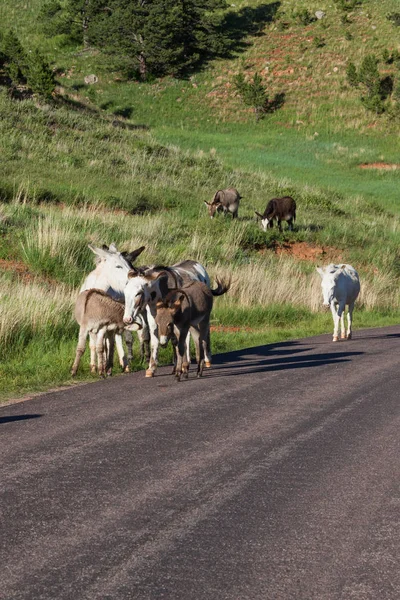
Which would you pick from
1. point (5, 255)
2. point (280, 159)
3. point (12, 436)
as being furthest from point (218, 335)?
point (280, 159)

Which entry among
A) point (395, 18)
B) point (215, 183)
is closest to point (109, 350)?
point (215, 183)

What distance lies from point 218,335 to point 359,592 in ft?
42.3

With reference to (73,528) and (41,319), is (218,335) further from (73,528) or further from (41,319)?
(73,528)

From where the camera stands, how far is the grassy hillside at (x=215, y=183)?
20.2 meters

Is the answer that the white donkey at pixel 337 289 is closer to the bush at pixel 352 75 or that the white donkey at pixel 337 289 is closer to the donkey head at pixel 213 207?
the donkey head at pixel 213 207

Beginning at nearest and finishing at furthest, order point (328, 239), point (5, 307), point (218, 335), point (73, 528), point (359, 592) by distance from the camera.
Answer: point (359, 592), point (73, 528), point (5, 307), point (218, 335), point (328, 239)

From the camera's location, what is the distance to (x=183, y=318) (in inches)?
460

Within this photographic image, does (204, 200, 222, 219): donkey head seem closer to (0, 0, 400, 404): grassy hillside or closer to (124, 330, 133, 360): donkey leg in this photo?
(0, 0, 400, 404): grassy hillside

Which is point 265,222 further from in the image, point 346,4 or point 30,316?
point 346,4

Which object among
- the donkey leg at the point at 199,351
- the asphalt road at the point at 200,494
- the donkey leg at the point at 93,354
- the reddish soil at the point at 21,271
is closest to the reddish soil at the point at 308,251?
the reddish soil at the point at 21,271

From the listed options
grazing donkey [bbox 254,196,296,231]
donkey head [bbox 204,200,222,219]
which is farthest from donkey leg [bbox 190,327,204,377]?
grazing donkey [bbox 254,196,296,231]

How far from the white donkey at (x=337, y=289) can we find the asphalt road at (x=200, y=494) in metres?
6.92

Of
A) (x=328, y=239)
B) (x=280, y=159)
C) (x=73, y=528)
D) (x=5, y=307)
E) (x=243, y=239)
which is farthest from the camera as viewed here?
(x=280, y=159)

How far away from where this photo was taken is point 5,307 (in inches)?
576
